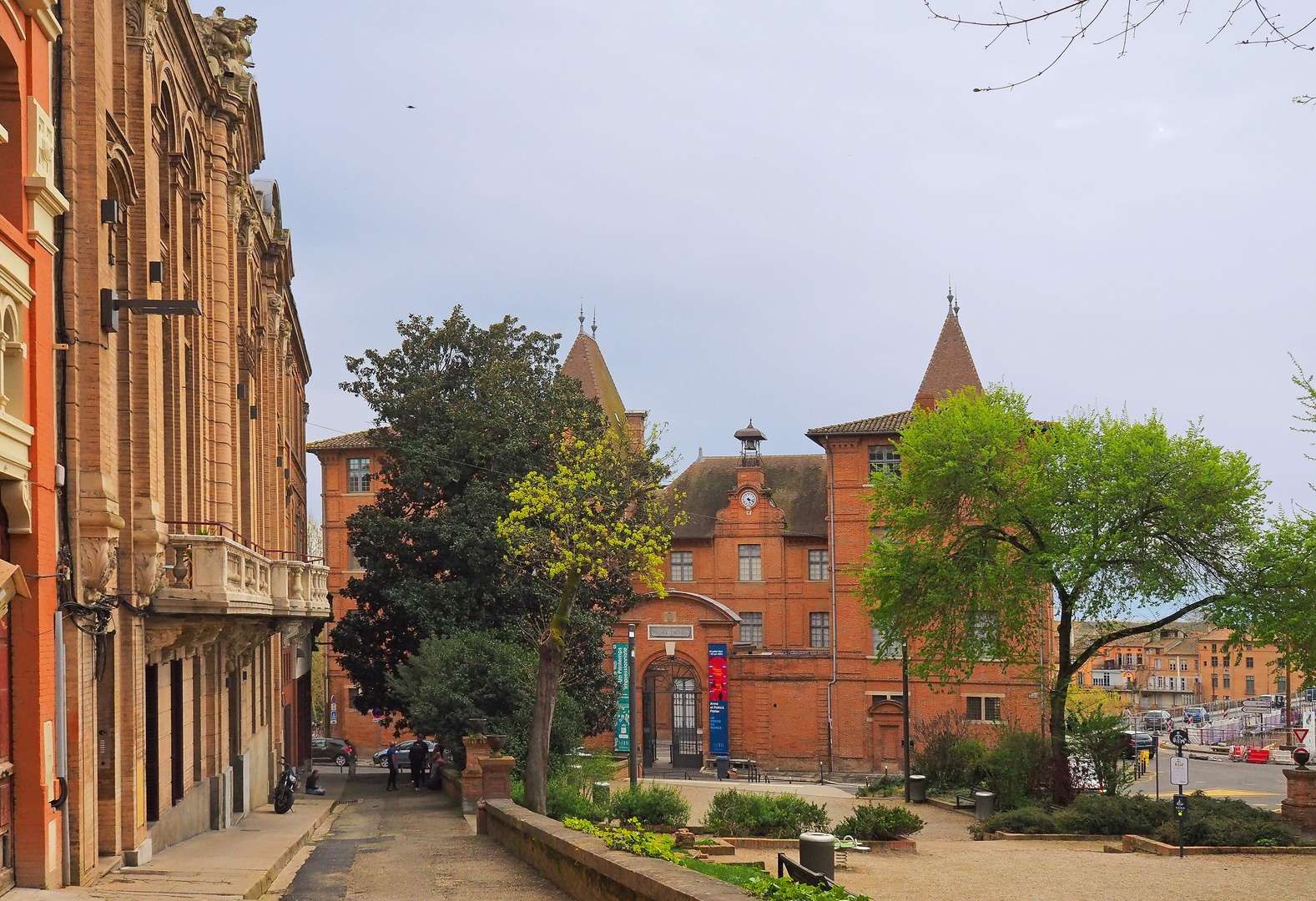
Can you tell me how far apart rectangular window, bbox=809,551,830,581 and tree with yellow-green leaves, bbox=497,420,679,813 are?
29.7 m

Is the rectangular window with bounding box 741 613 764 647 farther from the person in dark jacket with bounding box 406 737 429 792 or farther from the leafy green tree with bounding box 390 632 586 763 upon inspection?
the leafy green tree with bounding box 390 632 586 763

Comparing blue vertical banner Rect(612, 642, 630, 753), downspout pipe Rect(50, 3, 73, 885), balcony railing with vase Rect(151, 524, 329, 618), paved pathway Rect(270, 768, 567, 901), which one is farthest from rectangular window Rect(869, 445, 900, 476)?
downspout pipe Rect(50, 3, 73, 885)

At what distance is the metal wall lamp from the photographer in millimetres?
15156

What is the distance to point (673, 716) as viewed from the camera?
5703cm

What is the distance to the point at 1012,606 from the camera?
35.8 m

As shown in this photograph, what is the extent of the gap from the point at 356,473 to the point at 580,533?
37.9 m

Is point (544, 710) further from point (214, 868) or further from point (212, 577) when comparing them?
point (214, 868)

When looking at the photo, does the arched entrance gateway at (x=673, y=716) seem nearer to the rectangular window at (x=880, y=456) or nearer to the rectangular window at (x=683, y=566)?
the rectangular window at (x=683, y=566)

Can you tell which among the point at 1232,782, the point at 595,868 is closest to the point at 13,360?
the point at 595,868

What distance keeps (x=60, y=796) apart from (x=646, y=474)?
66.4 feet

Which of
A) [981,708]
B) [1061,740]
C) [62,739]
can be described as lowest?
[981,708]

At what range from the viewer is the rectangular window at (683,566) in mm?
63688

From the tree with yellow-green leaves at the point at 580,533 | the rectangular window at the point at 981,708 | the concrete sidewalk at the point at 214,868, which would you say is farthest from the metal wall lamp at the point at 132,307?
the rectangular window at the point at 981,708

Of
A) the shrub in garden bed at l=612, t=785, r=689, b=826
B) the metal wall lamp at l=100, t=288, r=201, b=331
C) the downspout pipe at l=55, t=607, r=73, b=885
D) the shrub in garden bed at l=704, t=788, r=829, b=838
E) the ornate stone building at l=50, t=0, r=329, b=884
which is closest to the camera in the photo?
the downspout pipe at l=55, t=607, r=73, b=885
